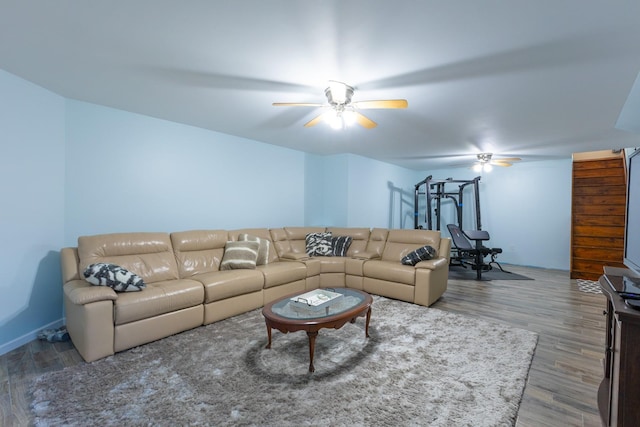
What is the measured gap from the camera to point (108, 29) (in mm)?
1776

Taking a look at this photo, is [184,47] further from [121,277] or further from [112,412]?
[112,412]

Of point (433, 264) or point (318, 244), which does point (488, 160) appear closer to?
point (433, 264)

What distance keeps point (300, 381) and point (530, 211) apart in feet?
21.5

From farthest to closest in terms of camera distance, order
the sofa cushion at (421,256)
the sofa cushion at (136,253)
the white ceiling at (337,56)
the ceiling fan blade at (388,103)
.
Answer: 1. the sofa cushion at (421,256)
2. the sofa cushion at (136,253)
3. the ceiling fan blade at (388,103)
4. the white ceiling at (337,56)

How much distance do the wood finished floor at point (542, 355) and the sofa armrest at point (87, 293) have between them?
510mm

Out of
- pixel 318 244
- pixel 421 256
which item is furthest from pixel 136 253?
pixel 421 256

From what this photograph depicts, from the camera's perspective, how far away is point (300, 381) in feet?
A: 6.44

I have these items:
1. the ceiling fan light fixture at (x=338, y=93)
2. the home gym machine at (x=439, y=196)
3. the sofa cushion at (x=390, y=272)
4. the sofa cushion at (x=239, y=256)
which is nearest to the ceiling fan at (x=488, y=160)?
the home gym machine at (x=439, y=196)

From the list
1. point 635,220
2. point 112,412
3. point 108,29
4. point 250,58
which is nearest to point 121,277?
point 112,412

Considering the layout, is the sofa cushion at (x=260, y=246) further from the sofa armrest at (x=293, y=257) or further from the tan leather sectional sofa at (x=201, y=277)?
the sofa armrest at (x=293, y=257)

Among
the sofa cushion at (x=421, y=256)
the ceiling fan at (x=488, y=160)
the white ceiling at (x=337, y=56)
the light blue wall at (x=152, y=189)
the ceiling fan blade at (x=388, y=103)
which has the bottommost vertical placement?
the sofa cushion at (x=421, y=256)

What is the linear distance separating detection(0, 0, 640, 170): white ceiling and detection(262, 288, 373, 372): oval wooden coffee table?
6.47 ft

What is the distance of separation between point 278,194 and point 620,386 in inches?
179

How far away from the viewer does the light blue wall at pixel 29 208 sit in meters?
2.39
